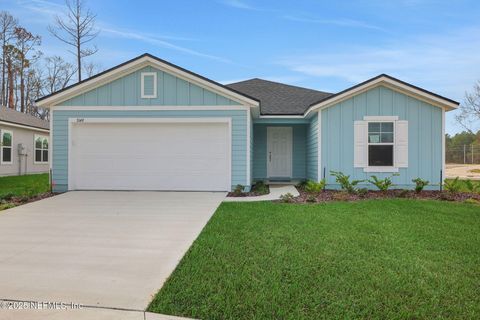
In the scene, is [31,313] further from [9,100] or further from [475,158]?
[475,158]

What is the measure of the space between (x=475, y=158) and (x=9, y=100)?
40874 mm

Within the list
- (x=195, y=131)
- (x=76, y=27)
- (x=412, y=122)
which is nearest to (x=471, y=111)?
(x=412, y=122)

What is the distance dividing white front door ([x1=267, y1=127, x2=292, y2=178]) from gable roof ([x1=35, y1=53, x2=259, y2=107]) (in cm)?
A: 360

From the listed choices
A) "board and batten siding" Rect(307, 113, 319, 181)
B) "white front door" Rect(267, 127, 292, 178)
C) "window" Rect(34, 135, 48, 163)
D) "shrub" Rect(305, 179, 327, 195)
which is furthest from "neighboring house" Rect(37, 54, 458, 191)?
"window" Rect(34, 135, 48, 163)

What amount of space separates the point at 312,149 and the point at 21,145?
15499 millimetres

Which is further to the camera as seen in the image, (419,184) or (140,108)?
(140,108)

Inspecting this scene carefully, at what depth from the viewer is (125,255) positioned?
153 inches

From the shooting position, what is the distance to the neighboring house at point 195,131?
961 centimetres

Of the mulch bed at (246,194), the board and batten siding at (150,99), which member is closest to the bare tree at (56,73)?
the board and batten siding at (150,99)

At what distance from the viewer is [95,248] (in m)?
4.19

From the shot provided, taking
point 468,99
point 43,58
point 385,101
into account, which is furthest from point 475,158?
point 43,58

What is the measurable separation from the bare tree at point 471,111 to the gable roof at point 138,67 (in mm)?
22924

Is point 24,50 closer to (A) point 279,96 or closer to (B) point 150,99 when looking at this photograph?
(B) point 150,99

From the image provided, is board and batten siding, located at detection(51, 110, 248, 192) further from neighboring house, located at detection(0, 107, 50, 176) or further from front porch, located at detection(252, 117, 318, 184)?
neighboring house, located at detection(0, 107, 50, 176)
